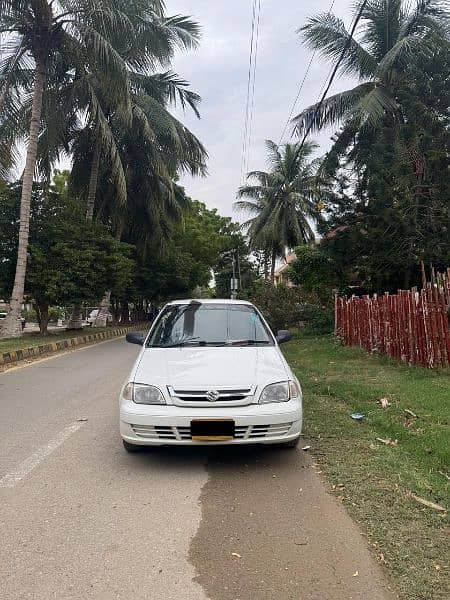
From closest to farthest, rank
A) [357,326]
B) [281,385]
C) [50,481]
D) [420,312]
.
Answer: [50,481], [281,385], [420,312], [357,326]

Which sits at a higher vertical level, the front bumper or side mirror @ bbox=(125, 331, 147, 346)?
side mirror @ bbox=(125, 331, 147, 346)

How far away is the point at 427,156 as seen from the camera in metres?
16.0

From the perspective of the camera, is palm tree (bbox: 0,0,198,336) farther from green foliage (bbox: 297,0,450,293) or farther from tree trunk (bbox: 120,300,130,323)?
tree trunk (bbox: 120,300,130,323)

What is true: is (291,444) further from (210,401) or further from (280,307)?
(280,307)

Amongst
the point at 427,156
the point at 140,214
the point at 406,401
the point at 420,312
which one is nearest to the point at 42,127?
the point at 140,214

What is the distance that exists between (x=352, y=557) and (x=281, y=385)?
1.86 meters

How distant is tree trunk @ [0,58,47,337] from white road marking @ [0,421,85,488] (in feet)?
39.7

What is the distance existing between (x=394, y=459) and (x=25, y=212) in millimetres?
15502

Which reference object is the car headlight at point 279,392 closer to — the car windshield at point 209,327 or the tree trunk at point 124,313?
the car windshield at point 209,327

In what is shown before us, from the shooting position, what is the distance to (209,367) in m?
5.04

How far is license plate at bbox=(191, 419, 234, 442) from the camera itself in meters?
4.62

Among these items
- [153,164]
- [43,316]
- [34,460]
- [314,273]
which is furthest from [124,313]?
[34,460]

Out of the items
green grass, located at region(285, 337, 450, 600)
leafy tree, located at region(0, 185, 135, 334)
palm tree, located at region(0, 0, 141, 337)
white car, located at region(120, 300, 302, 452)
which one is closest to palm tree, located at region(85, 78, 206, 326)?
leafy tree, located at region(0, 185, 135, 334)

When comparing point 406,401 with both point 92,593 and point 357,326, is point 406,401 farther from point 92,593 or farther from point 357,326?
point 357,326
